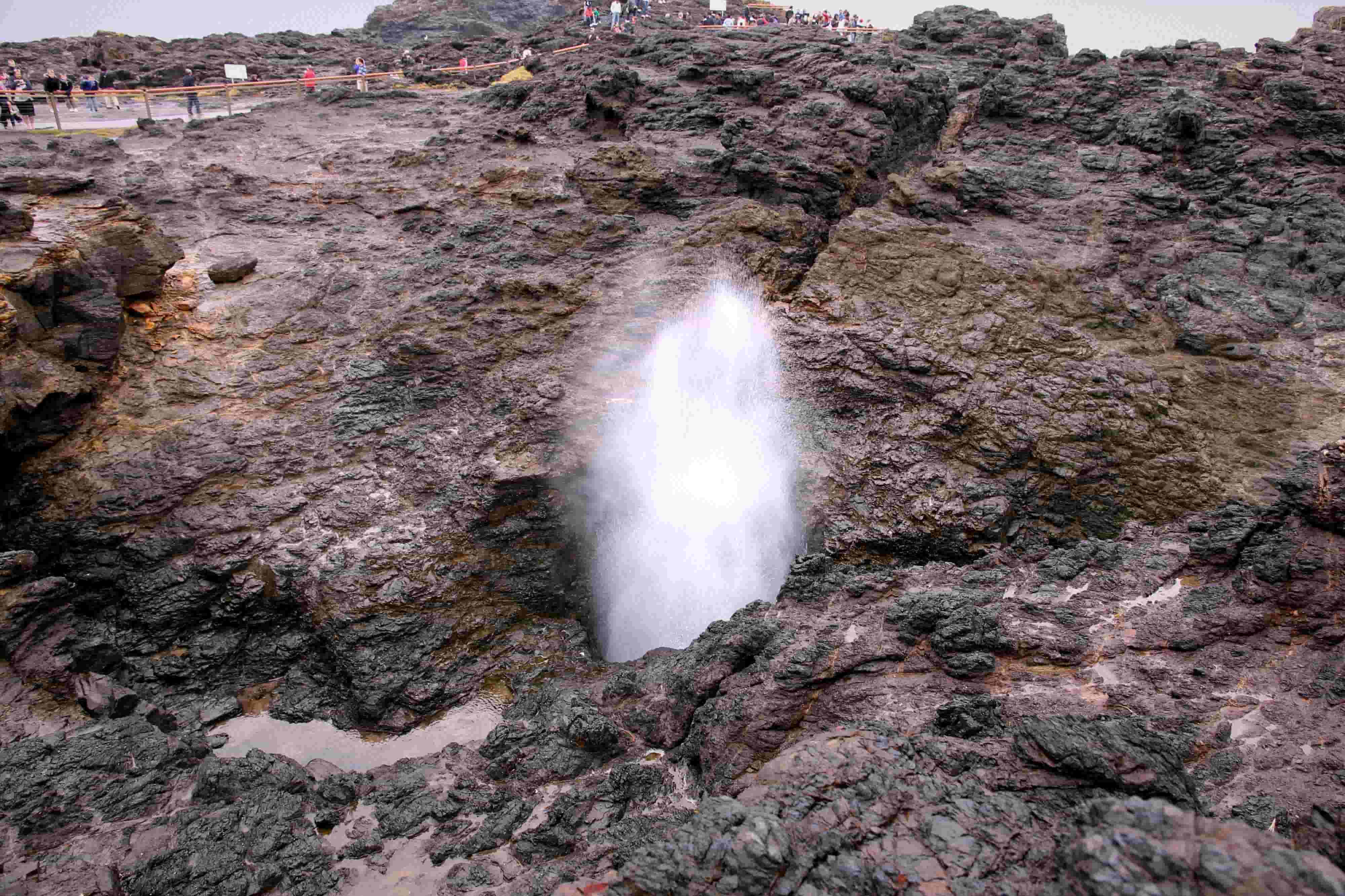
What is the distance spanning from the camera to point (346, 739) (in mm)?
13555

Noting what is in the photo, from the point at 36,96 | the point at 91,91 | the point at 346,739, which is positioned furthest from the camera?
the point at 91,91

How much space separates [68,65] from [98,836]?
3301 cm

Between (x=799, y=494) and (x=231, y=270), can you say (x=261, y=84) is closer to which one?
(x=231, y=270)

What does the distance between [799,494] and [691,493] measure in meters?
2.30

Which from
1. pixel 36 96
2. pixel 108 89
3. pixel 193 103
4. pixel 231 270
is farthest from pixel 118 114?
pixel 231 270

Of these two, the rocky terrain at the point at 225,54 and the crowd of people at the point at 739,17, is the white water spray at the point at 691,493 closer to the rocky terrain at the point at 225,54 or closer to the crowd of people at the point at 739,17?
the crowd of people at the point at 739,17

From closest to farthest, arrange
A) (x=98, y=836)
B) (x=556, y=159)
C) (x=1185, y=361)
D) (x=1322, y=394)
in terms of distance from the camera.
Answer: (x=98, y=836) < (x=1322, y=394) < (x=1185, y=361) < (x=556, y=159)

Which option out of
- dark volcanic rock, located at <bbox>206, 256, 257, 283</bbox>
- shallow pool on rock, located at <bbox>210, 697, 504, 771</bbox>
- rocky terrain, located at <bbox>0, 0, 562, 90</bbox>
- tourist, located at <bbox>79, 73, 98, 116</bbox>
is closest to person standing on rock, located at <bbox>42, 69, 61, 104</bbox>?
tourist, located at <bbox>79, 73, 98, 116</bbox>

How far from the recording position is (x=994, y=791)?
28.1ft

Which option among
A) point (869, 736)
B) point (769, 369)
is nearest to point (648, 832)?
point (869, 736)

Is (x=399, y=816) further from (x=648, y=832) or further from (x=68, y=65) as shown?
(x=68, y=65)

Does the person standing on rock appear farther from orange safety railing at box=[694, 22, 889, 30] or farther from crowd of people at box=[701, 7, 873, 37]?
crowd of people at box=[701, 7, 873, 37]

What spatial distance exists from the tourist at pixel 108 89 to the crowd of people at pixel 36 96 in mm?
14

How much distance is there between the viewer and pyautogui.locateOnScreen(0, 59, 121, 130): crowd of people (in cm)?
2153
